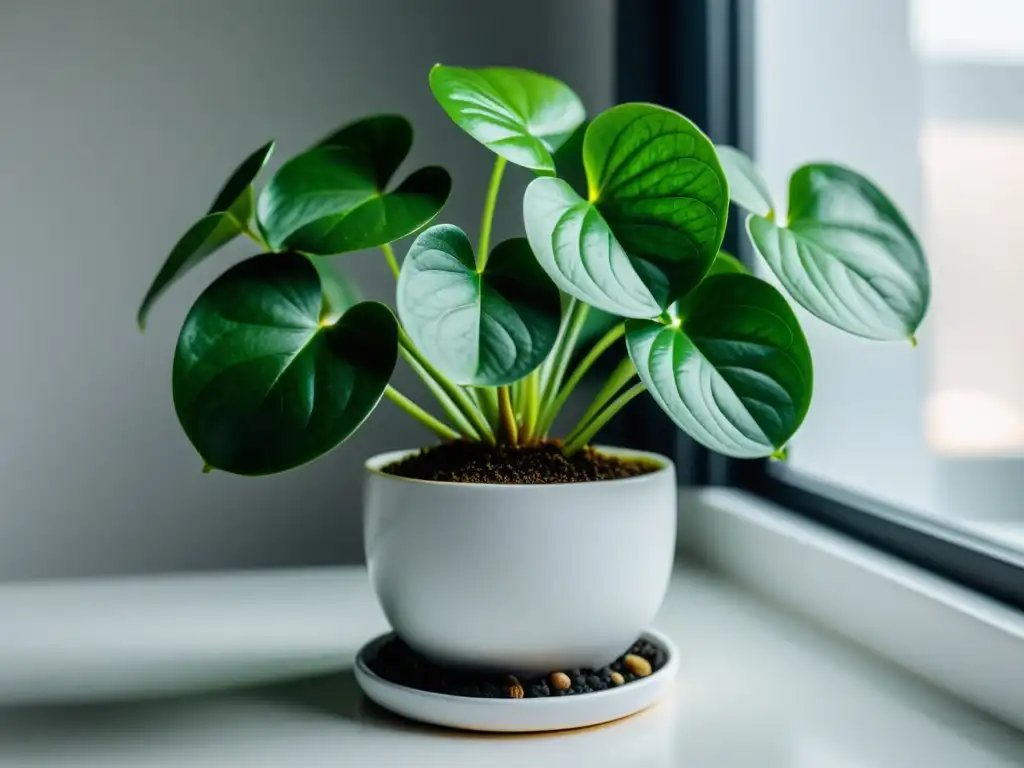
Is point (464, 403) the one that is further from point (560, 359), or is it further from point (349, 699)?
point (349, 699)

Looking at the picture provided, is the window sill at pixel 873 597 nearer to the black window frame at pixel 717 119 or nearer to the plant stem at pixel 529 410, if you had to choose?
the black window frame at pixel 717 119

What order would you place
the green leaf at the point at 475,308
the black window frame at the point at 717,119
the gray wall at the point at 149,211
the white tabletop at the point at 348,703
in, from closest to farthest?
the green leaf at the point at 475,308 < the white tabletop at the point at 348,703 < the black window frame at the point at 717,119 < the gray wall at the point at 149,211

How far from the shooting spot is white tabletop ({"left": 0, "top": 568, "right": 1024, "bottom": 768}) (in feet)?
2.31

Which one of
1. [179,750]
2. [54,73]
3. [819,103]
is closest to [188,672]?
[179,750]

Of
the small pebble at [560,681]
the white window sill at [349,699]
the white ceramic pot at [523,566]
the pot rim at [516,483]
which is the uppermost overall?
the pot rim at [516,483]

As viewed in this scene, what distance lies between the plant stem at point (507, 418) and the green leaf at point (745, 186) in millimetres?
224

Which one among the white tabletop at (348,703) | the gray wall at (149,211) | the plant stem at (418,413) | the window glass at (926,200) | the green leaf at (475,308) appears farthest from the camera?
the gray wall at (149,211)

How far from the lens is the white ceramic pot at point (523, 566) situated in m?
0.72

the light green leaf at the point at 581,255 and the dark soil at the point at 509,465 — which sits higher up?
the light green leaf at the point at 581,255

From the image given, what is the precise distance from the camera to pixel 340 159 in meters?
0.80

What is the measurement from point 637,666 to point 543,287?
32cm

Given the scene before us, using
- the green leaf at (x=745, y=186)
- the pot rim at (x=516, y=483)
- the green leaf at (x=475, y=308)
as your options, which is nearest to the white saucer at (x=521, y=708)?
the pot rim at (x=516, y=483)

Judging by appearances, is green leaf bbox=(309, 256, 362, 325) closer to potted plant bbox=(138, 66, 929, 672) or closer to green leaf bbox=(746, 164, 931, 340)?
potted plant bbox=(138, 66, 929, 672)

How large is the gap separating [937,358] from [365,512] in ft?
2.55
